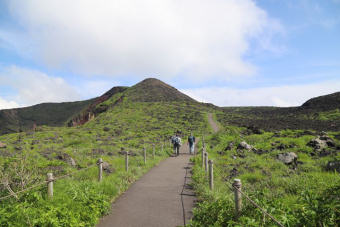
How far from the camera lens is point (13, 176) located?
269 inches

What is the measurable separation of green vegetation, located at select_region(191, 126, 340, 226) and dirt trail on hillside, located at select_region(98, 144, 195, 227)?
50cm

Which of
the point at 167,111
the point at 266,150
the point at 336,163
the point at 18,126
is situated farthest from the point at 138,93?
the point at 336,163

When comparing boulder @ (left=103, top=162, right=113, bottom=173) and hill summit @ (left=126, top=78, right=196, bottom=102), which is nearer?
boulder @ (left=103, top=162, right=113, bottom=173)

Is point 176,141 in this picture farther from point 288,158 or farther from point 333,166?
point 333,166

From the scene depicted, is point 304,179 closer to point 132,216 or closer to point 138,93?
point 132,216

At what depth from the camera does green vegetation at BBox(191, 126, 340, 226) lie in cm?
353

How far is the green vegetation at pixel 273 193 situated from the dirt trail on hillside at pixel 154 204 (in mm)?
503

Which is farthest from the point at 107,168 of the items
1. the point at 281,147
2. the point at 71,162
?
the point at 281,147

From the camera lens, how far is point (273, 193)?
663 centimetres

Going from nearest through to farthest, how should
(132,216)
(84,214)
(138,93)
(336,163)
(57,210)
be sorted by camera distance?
(57,210) → (84,214) → (132,216) → (336,163) → (138,93)

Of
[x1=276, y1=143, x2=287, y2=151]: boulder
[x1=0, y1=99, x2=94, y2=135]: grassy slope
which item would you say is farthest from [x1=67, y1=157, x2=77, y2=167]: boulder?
[x1=0, y1=99, x2=94, y2=135]: grassy slope

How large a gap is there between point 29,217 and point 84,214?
116cm

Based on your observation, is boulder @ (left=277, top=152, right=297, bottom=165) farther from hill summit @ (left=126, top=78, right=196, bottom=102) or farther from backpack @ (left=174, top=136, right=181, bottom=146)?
hill summit @ (left=126, top=78, right=196, bottom=102)

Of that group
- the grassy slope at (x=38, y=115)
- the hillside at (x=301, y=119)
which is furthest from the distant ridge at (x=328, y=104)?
the grassy slope at (x=38, y=115)
